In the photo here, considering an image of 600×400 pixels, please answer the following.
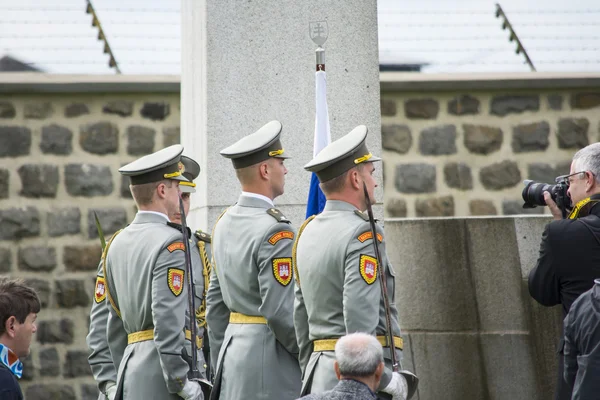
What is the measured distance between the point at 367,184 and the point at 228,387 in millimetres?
1067

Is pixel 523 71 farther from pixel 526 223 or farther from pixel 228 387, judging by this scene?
pixel 228 387

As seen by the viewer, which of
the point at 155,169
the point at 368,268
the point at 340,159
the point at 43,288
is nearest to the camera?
→ the point at 368,268

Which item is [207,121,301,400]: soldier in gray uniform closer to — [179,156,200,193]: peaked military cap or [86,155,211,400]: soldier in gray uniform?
[86,155,211,400]: soldier in gray uniform

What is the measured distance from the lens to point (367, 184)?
14.5ft

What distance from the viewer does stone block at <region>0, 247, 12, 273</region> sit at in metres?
7.83

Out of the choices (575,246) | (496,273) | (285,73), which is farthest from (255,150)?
(496,273)

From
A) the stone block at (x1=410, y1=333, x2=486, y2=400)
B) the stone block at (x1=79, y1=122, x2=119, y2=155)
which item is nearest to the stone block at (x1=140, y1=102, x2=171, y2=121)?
the stone block at (x1=79, y1=122, x2=119, y2=155)

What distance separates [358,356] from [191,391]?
3.92 ft

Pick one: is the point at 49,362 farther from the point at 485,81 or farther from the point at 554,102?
the point at 554,102

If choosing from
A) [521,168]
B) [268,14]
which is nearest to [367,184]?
[268,14]

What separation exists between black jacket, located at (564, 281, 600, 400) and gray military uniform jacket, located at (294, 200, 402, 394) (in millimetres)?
659

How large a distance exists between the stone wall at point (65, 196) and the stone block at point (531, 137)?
2.50 metres

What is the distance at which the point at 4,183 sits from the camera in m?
7.90

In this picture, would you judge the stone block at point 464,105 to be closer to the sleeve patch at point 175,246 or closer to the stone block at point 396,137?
the stone block at point 396,137
